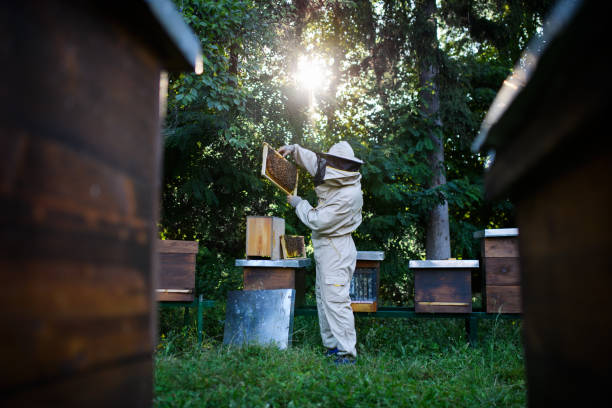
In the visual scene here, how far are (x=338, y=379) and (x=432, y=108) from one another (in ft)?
20.5

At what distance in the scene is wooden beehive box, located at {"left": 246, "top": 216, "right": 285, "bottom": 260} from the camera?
4.92 m

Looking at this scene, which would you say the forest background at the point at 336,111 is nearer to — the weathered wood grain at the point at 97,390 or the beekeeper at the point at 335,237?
the beekeeper at the point at 335,237

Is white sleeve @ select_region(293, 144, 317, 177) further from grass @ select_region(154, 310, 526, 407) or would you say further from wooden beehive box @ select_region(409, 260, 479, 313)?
grass @ select_region(154, 310, 526, 407)

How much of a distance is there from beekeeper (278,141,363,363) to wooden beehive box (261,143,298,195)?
25cm

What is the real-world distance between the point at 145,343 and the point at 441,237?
7.43 meters

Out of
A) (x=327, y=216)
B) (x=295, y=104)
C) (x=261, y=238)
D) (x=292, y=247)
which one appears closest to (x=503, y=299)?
(x=327, y=216)

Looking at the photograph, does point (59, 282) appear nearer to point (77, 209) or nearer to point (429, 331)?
point (77, 209)

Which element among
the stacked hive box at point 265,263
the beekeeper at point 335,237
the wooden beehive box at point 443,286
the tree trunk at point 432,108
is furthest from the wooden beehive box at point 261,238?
the tree trunk at point 432,108

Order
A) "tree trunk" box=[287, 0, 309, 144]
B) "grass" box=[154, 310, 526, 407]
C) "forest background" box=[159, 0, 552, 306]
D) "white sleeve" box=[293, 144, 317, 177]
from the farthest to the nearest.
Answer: "tree trunk" box=[287, 0, 309, 144]
"forest background" box=[159, 0, 552, 306]
"white sleeve" box=[293, 144, 317, 177]
"grass" box=[154, 310, 526, 407]

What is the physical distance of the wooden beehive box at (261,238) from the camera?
4922 mm

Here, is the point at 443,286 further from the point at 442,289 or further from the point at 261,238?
the point at 261,238

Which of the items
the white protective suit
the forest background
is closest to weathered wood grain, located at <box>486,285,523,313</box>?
the white protective suit

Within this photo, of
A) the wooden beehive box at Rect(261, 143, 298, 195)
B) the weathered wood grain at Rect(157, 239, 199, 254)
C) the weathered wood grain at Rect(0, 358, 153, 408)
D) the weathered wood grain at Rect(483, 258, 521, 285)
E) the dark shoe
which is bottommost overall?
the dark shoe

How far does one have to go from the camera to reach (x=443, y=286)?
471 centimetres
